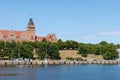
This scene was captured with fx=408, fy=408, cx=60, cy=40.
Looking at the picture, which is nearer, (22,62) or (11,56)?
(22,62)

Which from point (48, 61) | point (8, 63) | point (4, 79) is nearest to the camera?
point (4, 79)

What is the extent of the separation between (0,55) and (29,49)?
1398cm

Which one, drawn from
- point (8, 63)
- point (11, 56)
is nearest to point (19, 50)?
point (11, 56)

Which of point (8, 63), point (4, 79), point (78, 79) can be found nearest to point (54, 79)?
point (78, 79)

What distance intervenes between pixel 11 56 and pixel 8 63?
19772mm

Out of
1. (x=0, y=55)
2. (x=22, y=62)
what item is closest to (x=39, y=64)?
(x=22, y=62)

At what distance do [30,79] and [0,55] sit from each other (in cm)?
9540

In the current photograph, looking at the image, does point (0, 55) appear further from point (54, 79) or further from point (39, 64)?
point (54, 79)

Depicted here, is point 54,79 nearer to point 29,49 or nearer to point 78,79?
point 78,79

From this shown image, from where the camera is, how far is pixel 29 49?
7672 inches

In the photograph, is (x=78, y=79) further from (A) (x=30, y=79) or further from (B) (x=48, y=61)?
(B) (x=48, y=61)

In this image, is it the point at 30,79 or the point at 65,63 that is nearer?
the point at 30,79

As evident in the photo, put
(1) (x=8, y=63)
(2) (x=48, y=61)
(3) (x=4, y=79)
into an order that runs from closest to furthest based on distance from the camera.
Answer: (3) (x=4, y=79) → (1) (x=8, y=63) → (2) (x=48, y=61)

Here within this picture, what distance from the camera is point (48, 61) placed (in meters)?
188
